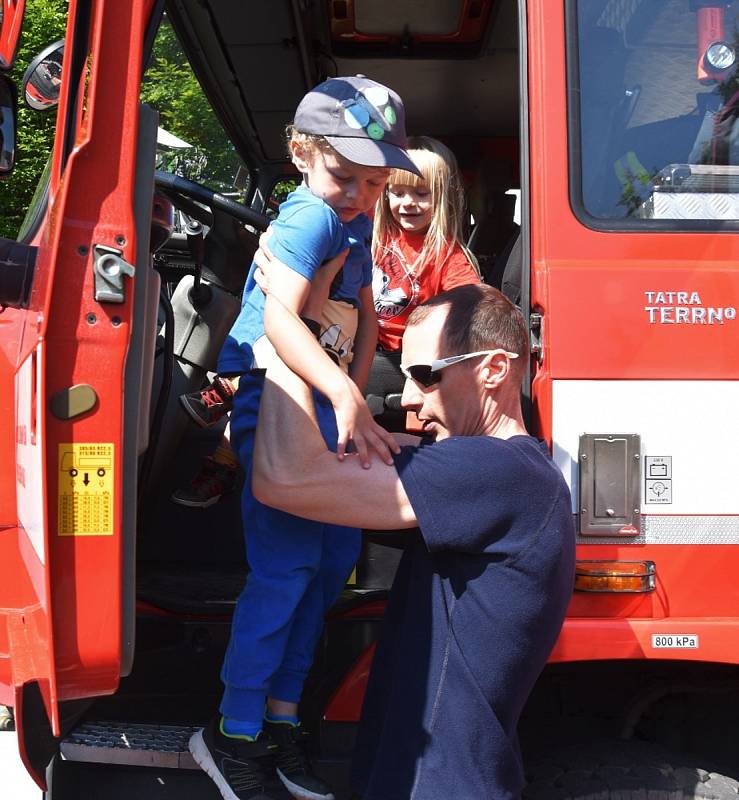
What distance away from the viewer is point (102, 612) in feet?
6.08

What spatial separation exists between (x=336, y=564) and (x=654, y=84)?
1365 mm

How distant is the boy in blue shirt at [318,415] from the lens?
2.10m

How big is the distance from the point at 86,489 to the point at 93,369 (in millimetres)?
231

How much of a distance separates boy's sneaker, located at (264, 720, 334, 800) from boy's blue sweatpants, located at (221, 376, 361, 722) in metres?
0.07

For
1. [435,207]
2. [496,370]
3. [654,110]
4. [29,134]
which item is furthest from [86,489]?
[29,134]

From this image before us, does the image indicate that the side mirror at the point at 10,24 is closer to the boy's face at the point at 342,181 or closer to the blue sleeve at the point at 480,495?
the boy's face at the point at 342,181

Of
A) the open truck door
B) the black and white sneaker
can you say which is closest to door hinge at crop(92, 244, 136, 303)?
the open truck door

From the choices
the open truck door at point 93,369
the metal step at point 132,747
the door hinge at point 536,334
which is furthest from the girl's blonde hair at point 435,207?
the metal step at point 132,747

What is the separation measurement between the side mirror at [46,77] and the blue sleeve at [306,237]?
0.58 m

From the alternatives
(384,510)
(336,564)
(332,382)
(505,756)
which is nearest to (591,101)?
(332,382)

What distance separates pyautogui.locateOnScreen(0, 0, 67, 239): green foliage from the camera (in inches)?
227

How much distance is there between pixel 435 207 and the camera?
3.09m

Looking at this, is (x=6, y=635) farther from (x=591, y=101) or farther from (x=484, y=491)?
(x=591, y=101)

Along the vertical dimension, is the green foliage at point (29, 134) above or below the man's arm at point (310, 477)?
above
